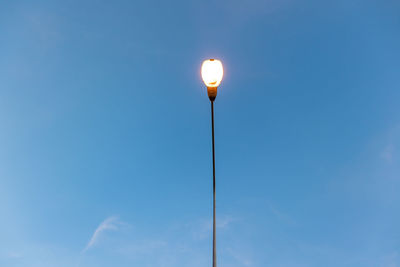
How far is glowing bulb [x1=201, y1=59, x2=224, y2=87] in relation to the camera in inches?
336

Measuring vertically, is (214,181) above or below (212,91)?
below

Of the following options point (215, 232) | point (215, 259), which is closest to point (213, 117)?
point (215, 232)

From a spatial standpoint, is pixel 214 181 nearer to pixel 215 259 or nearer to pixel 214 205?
pixel 214 205

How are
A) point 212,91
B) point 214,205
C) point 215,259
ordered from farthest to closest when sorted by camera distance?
point 212,91
point 214,205
point 215,259

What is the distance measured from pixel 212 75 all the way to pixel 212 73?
75 mm

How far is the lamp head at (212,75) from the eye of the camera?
27.9ft

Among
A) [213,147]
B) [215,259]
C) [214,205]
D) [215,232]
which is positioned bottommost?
[215,259]

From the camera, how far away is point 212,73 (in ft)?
28.2

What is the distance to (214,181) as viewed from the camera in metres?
8.21

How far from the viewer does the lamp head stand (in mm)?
8497

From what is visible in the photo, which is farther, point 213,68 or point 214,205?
point 213,68

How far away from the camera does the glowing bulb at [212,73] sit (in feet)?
28.0

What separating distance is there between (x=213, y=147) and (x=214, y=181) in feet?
3.64

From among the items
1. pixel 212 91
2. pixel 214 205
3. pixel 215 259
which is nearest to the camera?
pixel 215 259
